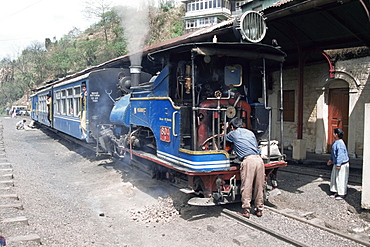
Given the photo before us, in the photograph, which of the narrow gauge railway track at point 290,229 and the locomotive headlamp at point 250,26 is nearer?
the narrow gauge railway track at point 290,229

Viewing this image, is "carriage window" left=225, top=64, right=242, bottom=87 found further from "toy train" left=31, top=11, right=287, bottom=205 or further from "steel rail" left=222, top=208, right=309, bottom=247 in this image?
"steel rail" left=222, top=208, right=309, bottom=247

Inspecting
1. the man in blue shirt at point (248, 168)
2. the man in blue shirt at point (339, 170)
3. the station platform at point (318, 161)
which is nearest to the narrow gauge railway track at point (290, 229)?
the man in blue shirt at point (248, 168)

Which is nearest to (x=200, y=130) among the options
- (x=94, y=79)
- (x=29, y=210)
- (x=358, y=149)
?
(x=29, y=210)

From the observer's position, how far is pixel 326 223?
5.09 metres

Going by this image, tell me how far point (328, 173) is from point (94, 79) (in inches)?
277

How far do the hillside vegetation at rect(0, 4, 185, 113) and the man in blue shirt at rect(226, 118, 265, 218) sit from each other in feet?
82.1

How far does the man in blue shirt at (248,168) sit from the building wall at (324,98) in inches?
152

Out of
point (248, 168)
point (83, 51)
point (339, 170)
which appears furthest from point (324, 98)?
point (83, 51)

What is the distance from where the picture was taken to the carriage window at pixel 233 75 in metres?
5.88

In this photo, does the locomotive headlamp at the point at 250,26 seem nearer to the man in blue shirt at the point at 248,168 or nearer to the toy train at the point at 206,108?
the toy train at the point at 206,108

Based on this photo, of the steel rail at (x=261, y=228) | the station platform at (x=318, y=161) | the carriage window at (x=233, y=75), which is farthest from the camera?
the station platform at (x=318, y=161)

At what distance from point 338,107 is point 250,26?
6.19 meters

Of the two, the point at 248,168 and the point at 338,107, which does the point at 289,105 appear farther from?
the point at 248,168

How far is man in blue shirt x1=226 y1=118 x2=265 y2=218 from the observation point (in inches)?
199
